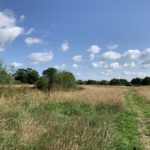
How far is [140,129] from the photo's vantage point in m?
11.0

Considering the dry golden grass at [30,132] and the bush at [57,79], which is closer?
the dry golden grass at [30,132]

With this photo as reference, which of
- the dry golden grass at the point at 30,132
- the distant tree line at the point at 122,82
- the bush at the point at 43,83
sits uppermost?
the distant tree line at the point at 122,82

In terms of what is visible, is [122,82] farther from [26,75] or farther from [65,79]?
[65,79]

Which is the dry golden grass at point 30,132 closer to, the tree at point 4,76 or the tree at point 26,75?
the tree at point 4,76

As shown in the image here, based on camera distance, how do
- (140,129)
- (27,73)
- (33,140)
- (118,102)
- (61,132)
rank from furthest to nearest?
1. (27,73)
2. (118,102)
3. (140,129)
4. (61,132)
5. (33,140)

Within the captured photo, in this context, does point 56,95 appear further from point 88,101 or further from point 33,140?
point 33,140

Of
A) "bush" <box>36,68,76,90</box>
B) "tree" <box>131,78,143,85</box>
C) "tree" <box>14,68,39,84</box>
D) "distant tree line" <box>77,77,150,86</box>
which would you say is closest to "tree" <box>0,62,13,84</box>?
"bush" <box>36,68,76,90</box>

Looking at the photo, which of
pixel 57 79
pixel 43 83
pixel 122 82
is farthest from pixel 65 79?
pixel 122 82

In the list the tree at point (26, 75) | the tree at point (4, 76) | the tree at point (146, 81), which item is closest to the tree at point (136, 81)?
the tree at point (146, 81)

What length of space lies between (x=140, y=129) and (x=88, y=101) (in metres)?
6.71

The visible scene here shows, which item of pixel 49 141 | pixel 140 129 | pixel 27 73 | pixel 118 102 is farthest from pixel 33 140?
pixel 27 73

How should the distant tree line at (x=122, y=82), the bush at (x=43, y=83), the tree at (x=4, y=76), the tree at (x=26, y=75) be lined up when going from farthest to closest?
1. the distant tree line at (x=122, y=82)
2. the tree at (x=26, y=75)
3. the bush at (x=43, y=83)
4. the tree at (x=4, y=76)

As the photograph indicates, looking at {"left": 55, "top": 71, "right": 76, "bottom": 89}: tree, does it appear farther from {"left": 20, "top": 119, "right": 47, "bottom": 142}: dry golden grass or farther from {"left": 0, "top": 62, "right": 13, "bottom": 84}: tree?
{"left": 20, "top": 119, "right": 47, "bottom": 142}: dry golden grass

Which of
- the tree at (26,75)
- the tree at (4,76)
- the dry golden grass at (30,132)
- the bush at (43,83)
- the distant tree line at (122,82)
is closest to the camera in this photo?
the dry golden grass at (30,132)
